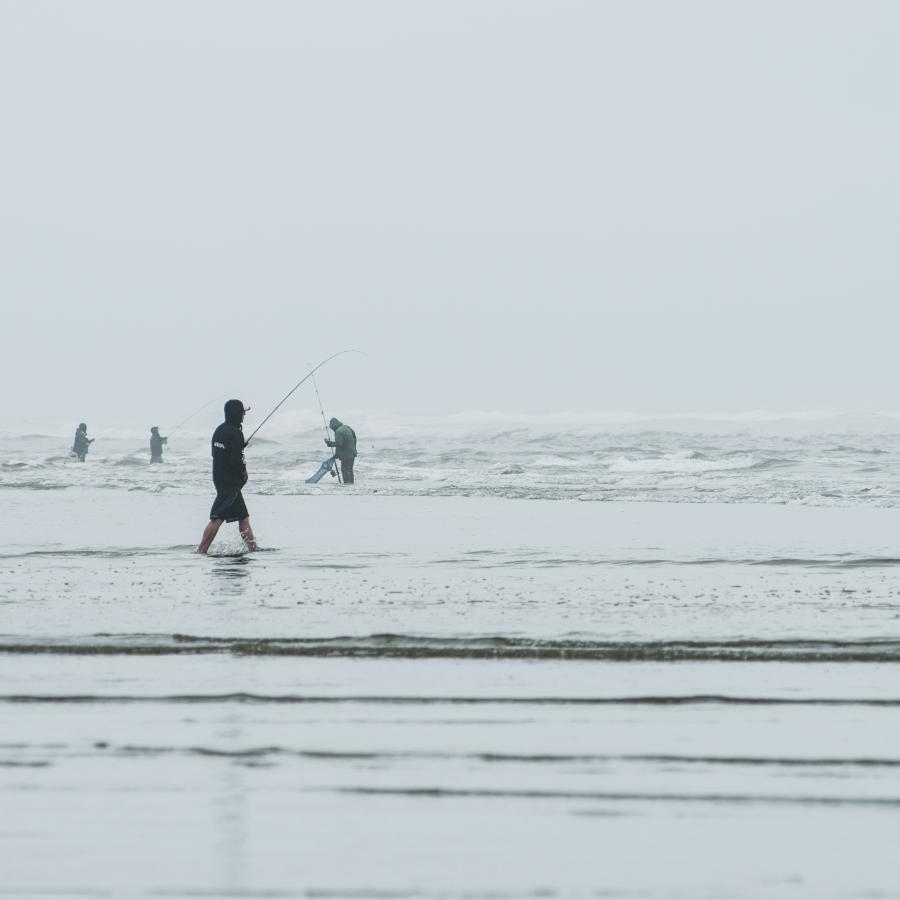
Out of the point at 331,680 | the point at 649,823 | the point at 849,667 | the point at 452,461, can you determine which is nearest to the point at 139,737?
the point at 331,680

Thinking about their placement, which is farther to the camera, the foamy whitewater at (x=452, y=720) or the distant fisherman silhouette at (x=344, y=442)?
the distant fisherman silhouette at (x=344, y=442)

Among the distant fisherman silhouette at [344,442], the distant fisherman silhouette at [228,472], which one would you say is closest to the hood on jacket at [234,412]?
the distant fisherman silhouette at [228,472]

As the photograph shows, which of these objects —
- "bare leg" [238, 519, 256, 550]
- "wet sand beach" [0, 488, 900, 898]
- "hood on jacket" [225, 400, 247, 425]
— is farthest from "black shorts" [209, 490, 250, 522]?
"wet sand beach" [0, 488, 900, 898]

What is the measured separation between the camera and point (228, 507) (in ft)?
48.7

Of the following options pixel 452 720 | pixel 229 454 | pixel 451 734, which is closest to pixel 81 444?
pixel 229 454

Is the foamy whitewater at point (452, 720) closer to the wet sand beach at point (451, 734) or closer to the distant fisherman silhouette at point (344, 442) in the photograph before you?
the wet sand beach at point (451, 734)

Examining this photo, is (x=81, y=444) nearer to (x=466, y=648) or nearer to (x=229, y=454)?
(x=229, y=454)

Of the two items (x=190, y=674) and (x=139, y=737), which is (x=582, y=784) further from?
(x=190, y=674)

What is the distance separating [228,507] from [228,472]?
0.38 metres

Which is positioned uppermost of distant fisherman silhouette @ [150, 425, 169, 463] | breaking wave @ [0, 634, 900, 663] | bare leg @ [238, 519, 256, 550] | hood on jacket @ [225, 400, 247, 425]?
hood on jacket @ [225, 400, 247, 425]

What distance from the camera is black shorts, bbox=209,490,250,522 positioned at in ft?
48.6

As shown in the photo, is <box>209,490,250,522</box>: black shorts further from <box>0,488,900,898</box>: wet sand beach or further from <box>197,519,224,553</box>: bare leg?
<box>0,488,900,898</box>: wet sand beach

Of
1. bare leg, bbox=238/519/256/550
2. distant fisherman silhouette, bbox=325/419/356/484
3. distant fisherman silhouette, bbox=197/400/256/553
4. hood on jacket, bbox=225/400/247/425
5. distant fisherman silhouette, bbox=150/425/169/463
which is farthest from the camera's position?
distant fisherman silhouette, bbox=150/425/169/463

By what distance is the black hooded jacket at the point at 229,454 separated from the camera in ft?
48.7
